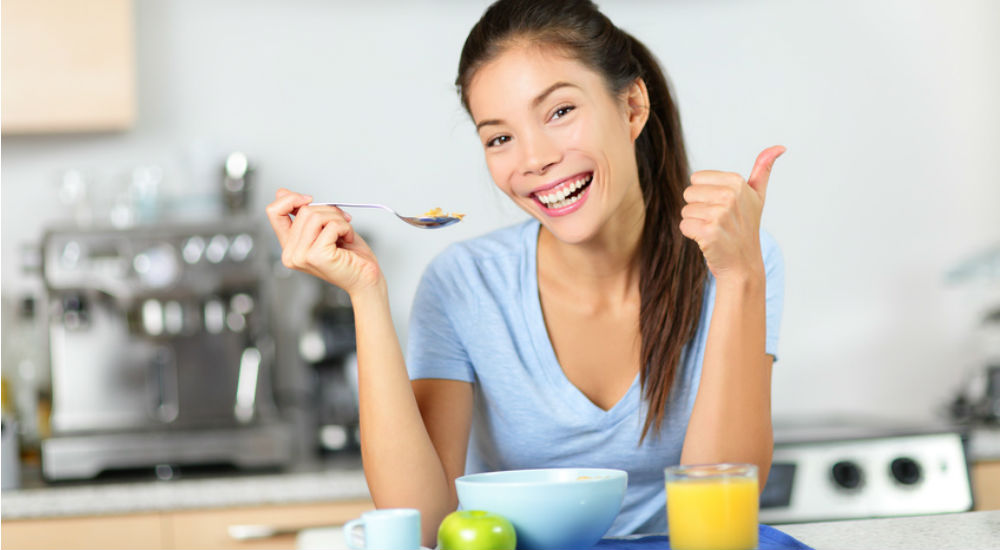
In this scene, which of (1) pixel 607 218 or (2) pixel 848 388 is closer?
(1) pixel 607 218

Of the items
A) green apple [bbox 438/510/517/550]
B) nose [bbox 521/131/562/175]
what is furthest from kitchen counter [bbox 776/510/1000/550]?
nose [bbox 521/131/562/175]

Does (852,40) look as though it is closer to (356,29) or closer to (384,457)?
(356,29)

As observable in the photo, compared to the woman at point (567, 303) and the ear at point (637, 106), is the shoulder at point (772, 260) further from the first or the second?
the ear at point (637, 106)

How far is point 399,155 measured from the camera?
256cm

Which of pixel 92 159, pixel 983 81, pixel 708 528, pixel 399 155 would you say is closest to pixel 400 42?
pixel 399 155

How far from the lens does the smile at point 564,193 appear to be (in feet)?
4.29

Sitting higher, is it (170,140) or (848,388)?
(170,140)

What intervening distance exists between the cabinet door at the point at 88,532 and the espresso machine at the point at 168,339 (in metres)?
0.16

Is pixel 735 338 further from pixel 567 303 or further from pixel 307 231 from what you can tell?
pixel 307 231

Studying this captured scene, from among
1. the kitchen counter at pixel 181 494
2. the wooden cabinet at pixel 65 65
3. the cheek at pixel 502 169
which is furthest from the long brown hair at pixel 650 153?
the wooden cabinet at pixel 65 65

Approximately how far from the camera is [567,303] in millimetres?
1468

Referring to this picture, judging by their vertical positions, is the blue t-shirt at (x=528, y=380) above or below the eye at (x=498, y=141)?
below

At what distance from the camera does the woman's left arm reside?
109 centimetres

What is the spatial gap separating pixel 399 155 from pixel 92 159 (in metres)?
0.75
